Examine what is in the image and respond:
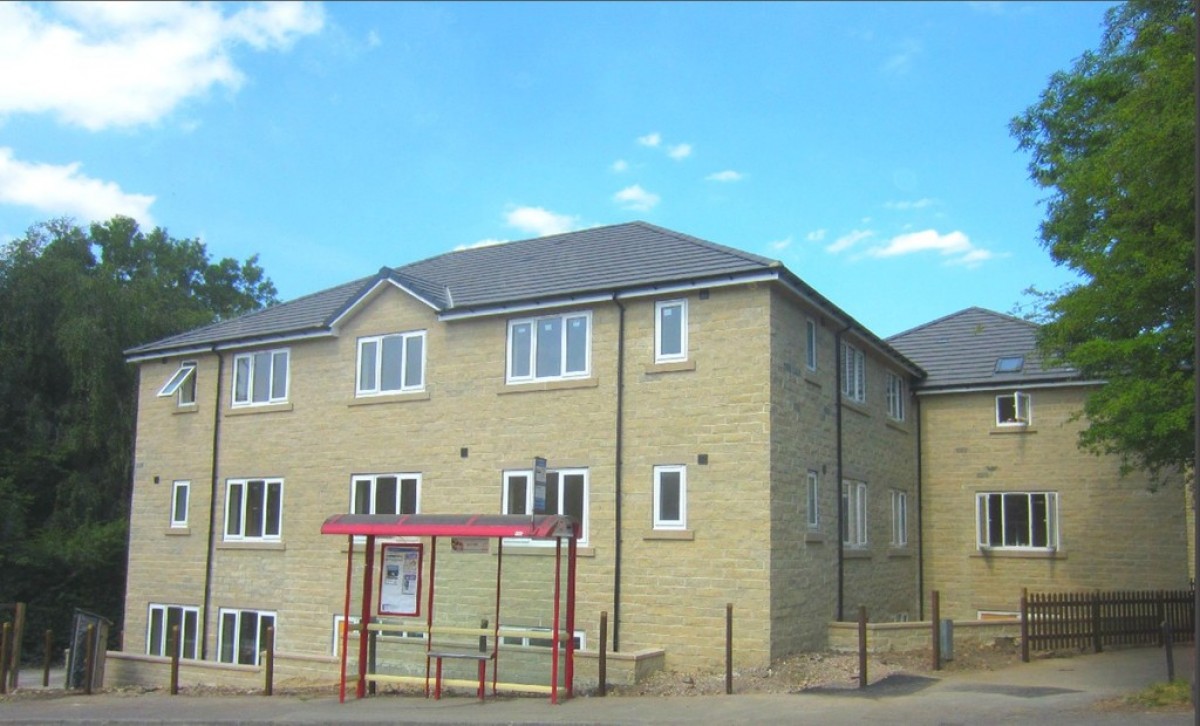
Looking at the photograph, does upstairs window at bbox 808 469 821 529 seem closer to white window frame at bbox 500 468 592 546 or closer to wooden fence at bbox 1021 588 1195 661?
wooden fence at bbox 1021 588 1195 661

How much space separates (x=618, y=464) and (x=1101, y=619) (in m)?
9.72

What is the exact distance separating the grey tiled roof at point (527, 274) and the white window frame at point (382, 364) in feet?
2.99

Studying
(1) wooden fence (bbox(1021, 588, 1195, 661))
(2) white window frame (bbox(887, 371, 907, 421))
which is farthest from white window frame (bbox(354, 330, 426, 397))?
(1) wooden fence (bbox(1021, 588, 1195, 661))

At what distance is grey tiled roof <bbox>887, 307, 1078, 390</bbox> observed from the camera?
84.6 feet

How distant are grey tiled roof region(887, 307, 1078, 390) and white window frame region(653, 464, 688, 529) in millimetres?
9884

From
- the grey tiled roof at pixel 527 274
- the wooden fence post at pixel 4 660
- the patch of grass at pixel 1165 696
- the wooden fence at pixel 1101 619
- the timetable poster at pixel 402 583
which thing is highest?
the grey tiled roof at pixel 527 274

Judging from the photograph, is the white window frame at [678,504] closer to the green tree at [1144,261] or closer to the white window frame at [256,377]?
the green tree at [1144,261]

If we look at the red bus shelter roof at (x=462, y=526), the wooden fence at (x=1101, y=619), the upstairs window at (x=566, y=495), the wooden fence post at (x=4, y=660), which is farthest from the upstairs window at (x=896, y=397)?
the wooden fence post at (x=4, y=660)

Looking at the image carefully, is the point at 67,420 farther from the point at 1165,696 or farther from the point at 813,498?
the point at 1165,696

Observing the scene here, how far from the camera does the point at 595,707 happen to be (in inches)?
573

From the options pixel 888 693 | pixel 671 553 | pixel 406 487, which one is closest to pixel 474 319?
pixel 406 487

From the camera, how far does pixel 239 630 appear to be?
77.9 feet

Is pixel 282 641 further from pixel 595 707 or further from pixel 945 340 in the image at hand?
pixel 945 340

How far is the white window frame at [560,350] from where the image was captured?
65.2ft
